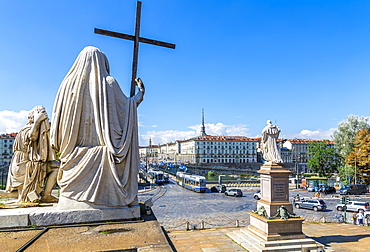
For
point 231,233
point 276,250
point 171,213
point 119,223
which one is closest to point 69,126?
point 119,223

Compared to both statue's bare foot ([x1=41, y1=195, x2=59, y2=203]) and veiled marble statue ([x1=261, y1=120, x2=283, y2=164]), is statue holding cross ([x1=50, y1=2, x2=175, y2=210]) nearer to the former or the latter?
statue's bare foot ([x1=41, y1=195, x2=59, y2=203])

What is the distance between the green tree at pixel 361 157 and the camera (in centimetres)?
3456

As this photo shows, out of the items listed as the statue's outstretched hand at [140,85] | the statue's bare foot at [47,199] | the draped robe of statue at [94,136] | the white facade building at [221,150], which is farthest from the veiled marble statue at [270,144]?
the white facade building at [221,150]

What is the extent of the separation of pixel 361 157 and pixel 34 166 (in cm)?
4115

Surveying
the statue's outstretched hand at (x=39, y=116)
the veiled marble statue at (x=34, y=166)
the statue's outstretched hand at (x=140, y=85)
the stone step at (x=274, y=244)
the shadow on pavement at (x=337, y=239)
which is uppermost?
the statue's outstretched hand at (x=140, y=85)

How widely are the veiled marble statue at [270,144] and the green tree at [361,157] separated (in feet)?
95.7

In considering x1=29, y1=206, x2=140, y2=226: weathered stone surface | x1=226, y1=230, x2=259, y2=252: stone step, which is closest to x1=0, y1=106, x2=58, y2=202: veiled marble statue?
x1=29, y1=206, x2=140, y2=226: weathered stone surface

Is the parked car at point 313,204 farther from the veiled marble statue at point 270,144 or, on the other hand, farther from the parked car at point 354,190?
the parked car at point 354,190

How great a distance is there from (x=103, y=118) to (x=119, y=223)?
1.84 meters

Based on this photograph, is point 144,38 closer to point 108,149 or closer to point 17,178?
point 108,149

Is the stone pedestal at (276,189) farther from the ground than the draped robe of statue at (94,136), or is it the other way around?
the draped robe of statue at (94,136)

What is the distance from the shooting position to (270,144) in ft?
37.8

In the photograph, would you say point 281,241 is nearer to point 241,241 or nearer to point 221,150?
point 241,241

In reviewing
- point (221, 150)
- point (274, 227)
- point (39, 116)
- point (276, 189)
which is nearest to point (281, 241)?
point (274, 227)
